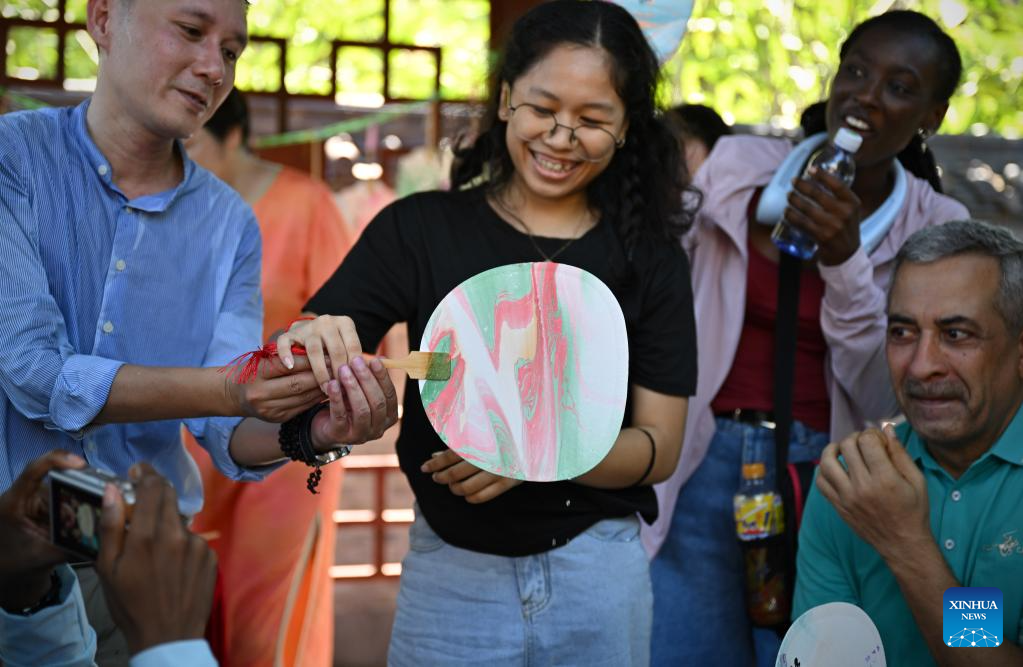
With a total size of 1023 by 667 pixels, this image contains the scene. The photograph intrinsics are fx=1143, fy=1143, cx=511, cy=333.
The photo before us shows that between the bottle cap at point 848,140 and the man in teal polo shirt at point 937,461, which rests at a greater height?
the bottle cap at point 848,140

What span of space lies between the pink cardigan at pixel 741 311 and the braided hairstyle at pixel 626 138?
31 centimetres

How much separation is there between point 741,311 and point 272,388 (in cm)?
111

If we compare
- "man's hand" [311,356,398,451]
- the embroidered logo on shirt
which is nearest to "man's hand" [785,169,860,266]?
the embroidered logo on shirt

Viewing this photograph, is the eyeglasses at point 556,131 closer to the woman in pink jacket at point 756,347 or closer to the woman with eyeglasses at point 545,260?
the woman with eyeglasses at point 545,260

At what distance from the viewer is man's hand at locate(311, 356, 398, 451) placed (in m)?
1.48

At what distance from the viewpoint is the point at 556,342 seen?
1630 mm

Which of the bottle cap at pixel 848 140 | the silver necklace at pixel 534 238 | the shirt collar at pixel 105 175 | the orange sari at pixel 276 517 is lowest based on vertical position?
the orange sari at pixel 276 517

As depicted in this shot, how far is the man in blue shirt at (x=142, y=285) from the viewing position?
150 centimetres

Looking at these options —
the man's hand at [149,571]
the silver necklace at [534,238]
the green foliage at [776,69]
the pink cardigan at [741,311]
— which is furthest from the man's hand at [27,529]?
the green foliage at [776,69]

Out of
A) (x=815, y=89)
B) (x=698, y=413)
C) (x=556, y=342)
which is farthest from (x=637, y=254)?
(x=815, y=89)

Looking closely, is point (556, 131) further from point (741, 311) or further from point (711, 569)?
point (711, 569)

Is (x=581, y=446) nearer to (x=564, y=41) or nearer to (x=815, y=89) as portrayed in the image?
(x=564, y=41)

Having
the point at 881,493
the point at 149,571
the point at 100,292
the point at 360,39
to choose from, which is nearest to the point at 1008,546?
the point at 881,493

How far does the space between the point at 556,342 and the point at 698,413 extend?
29.5 inches
